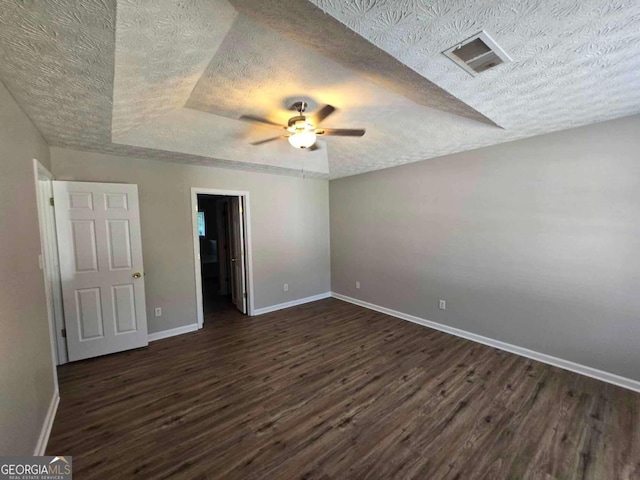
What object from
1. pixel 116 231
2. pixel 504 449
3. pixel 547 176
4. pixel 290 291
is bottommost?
pixel 504 449

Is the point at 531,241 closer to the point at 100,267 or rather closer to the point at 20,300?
the point at 20,300

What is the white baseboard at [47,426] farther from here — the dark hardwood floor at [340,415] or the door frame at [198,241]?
the door frame at [198,241]

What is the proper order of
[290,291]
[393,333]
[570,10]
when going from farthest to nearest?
1. [290,291]
2. [393,333]
3. [570,10]

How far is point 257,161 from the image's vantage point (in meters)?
3.81

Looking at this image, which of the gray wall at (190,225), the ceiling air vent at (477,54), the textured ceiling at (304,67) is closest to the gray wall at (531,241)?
the textured ceiling at (304,67)

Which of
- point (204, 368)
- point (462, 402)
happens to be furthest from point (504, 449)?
point (204, 368)

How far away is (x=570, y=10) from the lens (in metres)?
1.20

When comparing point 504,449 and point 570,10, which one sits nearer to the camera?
point 570,10

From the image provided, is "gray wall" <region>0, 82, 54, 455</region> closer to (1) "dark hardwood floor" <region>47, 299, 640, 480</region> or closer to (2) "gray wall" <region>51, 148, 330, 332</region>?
(1) "dark hardwood floor" <region>47, 299, 640, 480</region>

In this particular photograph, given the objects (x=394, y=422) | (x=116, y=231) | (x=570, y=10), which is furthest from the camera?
(x=116, y=231)

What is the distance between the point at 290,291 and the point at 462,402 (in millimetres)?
3206

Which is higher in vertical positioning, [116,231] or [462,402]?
[116,231]

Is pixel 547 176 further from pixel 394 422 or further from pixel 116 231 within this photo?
pixel 116 231

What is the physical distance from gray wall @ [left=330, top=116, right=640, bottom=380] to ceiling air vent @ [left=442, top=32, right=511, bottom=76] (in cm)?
183
